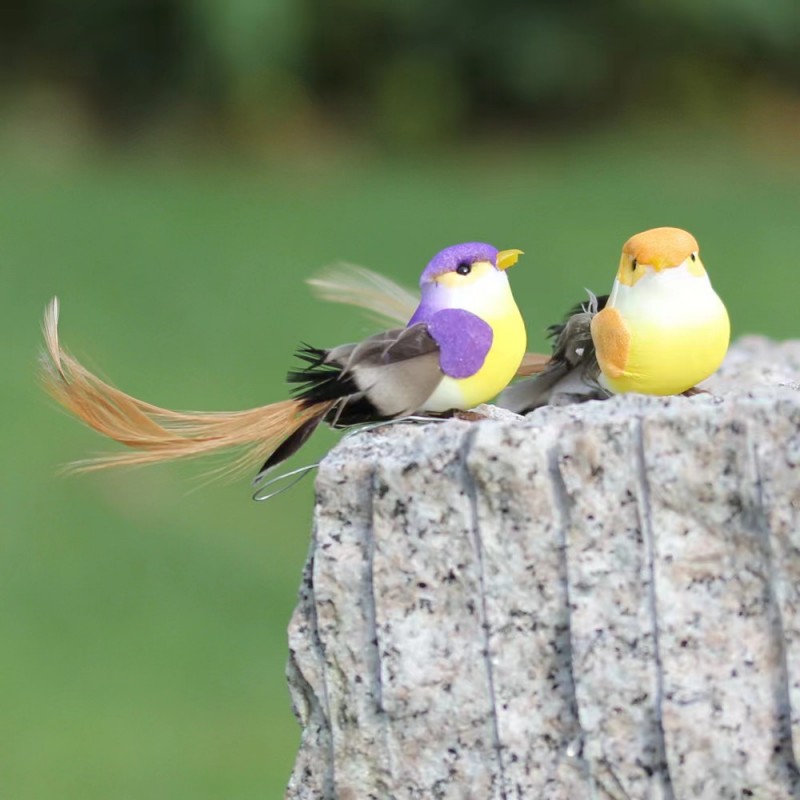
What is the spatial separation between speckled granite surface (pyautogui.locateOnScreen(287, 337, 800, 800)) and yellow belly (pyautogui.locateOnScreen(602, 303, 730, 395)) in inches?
3.1

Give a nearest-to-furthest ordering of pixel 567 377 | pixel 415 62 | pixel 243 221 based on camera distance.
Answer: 1. pixel 567 377
2. pixel 243 221
3. pixel 415 62

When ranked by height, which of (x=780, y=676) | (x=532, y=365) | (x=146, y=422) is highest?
(x=532, y=365)

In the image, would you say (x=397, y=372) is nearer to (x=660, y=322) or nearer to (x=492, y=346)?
(x=492, y=346)

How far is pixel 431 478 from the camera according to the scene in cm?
124

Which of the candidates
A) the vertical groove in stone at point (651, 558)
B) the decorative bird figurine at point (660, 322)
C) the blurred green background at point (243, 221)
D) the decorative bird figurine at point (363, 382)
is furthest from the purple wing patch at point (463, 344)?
the blurred green background at point (243, 221)

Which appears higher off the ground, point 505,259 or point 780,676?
point 505,259

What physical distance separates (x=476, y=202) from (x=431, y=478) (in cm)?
582

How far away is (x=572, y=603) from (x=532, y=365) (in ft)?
1.48

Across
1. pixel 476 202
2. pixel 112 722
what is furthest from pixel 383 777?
pixel 476 202

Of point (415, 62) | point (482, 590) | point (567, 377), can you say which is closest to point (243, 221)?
point (415, 62)

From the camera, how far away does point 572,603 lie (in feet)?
3.98

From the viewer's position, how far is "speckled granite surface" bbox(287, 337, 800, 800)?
1182 mm

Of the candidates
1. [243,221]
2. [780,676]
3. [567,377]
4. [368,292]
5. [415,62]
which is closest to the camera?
[780,676]

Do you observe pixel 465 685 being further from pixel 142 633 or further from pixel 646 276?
pixel 142 633
